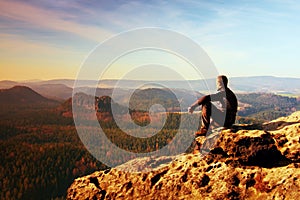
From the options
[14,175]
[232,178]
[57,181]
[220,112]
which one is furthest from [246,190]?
[14,175]

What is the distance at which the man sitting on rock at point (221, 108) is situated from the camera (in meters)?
15.7

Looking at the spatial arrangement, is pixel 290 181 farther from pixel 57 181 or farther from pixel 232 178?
pixel 57 181

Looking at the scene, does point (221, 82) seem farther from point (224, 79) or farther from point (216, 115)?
point (216, 115)

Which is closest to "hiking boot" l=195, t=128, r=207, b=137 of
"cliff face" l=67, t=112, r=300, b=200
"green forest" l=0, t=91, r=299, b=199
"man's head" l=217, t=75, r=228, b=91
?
"cliff face" l=67, t=112, r=300, b=200

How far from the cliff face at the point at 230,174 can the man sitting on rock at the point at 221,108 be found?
4.95 ft

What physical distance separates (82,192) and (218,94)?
9.35m

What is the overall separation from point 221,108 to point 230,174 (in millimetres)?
4263

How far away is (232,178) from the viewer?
13.0m

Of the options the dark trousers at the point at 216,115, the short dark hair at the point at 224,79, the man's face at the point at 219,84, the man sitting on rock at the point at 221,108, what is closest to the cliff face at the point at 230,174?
the dark trousers at the point at 216,115

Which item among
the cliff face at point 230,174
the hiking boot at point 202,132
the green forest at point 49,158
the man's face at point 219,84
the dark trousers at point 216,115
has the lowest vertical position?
the green forest at point 49,158

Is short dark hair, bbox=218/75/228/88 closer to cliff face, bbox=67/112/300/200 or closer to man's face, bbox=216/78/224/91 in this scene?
man's face, bbox=216/78/224/91

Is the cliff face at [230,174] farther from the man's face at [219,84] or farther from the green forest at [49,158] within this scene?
the green forest at [49,158]

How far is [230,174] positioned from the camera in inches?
519

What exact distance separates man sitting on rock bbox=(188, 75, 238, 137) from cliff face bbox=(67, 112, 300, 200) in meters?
1.51
